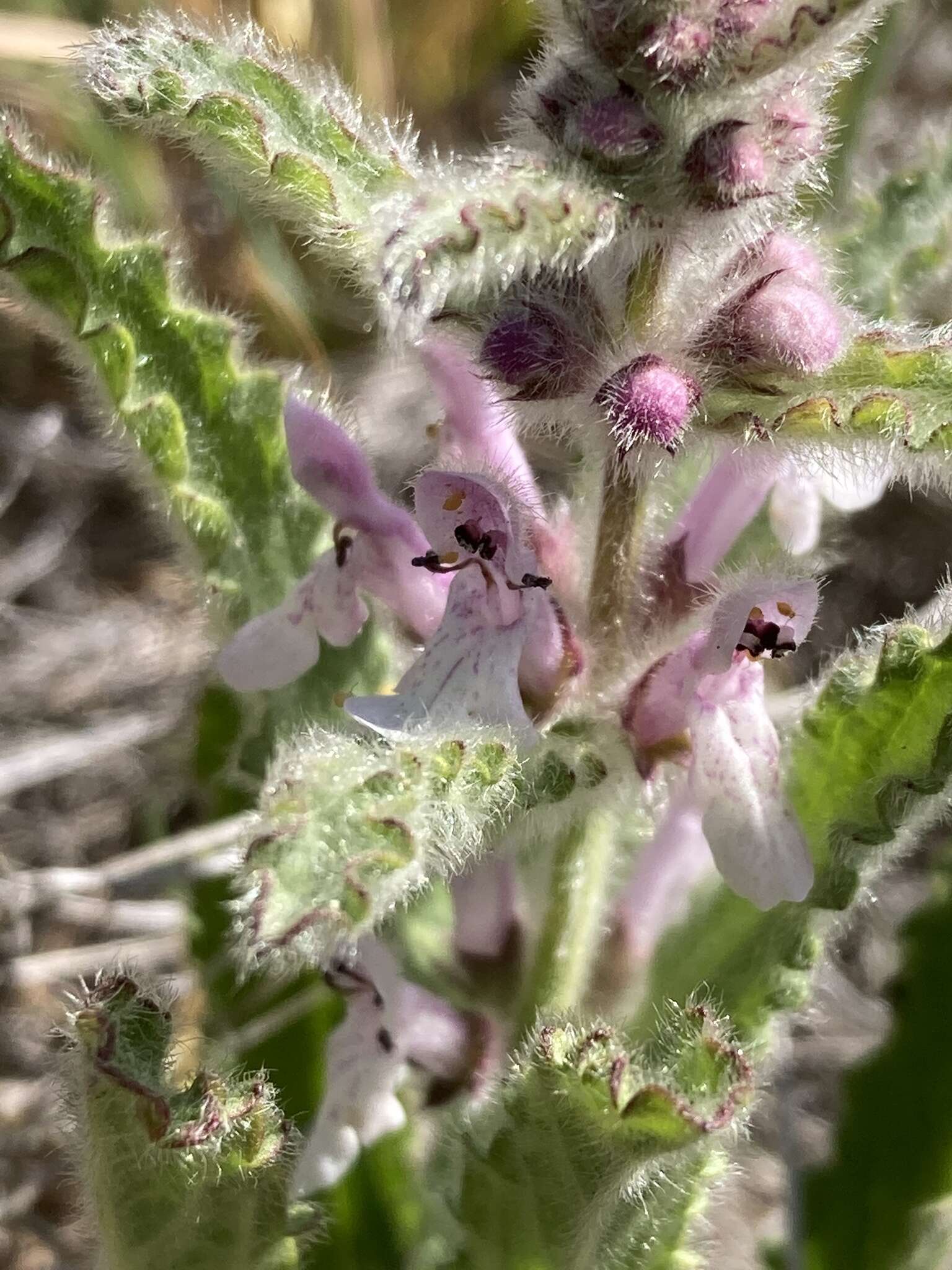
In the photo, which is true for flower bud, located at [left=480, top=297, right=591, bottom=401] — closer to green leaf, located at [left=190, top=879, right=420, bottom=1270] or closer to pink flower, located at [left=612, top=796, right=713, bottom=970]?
pink flower, located at [left=612, top=796, right=713, bottom=970]

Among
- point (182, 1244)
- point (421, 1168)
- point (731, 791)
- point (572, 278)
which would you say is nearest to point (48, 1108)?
point (421, 1168)

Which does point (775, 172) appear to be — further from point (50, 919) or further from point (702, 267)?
point (50, 919)

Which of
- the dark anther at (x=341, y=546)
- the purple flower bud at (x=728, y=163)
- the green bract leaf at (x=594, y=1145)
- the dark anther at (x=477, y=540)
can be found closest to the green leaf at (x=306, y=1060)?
the green bract leaf at (x=594, y=1145)

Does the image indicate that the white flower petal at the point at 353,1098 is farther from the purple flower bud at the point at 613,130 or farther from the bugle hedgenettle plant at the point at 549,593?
the purple flower bud at the point at 613,130

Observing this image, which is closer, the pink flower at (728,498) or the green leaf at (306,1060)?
the pink flower at (728,498)

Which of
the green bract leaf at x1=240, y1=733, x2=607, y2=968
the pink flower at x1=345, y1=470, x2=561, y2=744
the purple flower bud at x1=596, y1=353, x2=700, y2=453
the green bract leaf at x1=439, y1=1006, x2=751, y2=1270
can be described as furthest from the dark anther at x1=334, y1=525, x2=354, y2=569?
the green bract leaf at x1=439, y1=1006, x2=751, y2=1270

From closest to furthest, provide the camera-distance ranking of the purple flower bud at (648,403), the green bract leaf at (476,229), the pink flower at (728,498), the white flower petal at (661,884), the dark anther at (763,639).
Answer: the green bract leaf at (476,229), the purple flower bud at (648,403), the dark anther at (763,639), the pink flower at (728,498), the white flower petal at (661,884)

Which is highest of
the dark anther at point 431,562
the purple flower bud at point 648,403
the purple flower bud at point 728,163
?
the purple flower bud at point 728,163
